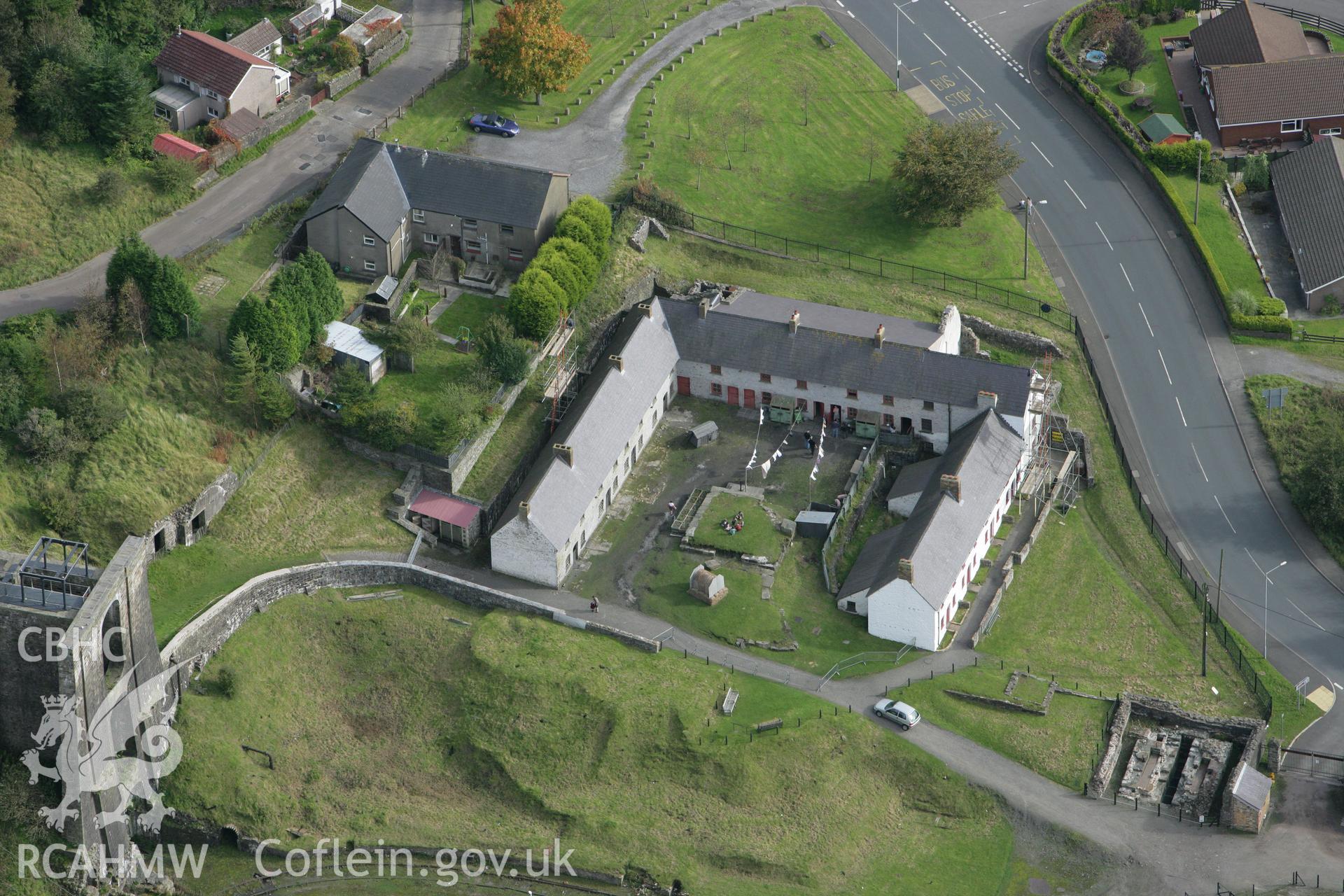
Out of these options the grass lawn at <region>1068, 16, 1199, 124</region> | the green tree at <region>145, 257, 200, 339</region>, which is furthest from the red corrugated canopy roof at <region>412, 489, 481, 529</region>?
the grass lawn at <region>1068, 16, 1199, 124</region>

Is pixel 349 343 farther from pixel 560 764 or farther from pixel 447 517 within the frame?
pixel 560 764

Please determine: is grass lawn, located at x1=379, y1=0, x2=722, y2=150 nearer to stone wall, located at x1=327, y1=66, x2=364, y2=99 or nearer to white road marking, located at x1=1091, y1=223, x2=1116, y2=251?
stone wall, located at x1=327, y1=66, x2=364, y2=99

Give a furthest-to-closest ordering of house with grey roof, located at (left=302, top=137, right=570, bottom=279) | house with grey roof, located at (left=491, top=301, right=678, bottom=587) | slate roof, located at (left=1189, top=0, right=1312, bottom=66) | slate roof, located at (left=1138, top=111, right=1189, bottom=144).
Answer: slate roof, located at (left=1189, top=0, right=1312, bottom=66), slate roof, located at (left=1138, top=111, right=1189, bottom=144), house with grey roof, located at (left=302, top=137, right=570, bottom=279), house with grey roof, located at (left=491, top=301, right=678, bottom=587)

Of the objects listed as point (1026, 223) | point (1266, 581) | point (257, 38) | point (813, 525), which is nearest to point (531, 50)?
point (257, 38)

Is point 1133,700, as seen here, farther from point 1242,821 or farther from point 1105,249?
point 1105,249

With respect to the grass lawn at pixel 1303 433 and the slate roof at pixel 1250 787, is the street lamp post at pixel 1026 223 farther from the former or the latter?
the slate roof at pixel 1250 787

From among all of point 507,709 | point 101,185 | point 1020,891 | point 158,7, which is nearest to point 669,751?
point 507,709

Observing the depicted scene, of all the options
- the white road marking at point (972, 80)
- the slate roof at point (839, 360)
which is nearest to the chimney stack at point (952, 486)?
the slate roof at point (839, 360)
